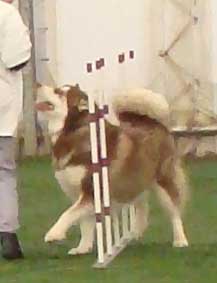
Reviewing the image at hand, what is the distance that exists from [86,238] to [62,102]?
0.82 m

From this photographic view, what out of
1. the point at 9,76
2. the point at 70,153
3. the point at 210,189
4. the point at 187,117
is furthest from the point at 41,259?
the point at 187,117

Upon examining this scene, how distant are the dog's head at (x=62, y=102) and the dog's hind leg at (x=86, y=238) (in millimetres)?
644

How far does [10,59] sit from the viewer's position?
6664mm

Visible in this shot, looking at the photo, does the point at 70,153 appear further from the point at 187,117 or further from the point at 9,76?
the point at 187,117

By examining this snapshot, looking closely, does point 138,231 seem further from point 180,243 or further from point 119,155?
point 119,155

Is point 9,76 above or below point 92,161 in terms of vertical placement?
above

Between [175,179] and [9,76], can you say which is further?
[175,179]

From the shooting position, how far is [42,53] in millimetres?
13820

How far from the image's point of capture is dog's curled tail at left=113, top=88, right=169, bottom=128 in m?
7.27

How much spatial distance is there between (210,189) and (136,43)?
357 centimetres

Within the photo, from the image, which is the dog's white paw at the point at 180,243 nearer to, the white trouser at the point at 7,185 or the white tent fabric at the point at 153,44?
the white trouser at the point at 7,185

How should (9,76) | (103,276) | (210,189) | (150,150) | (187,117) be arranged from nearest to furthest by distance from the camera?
1. (103,276)
2. (9,76)
3. (150,150)
4. (210,189)
5. (187,117)

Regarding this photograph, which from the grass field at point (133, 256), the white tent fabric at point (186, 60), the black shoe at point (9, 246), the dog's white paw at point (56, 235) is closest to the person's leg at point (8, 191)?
the black shoe at point (9, 246)

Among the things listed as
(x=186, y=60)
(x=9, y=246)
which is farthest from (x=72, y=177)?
(x=186, y=60)
